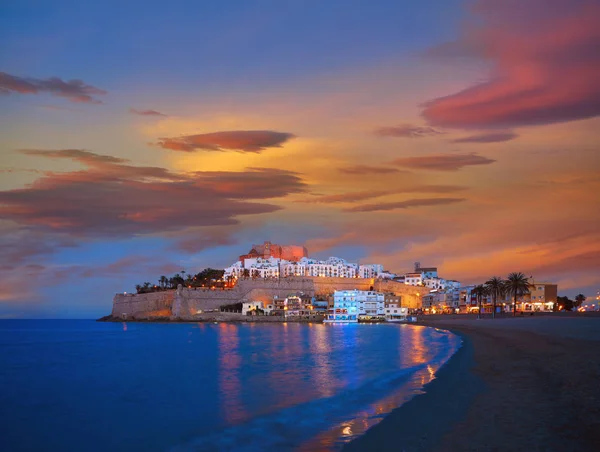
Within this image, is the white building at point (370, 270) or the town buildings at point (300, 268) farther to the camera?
the white building at point (370, 270)

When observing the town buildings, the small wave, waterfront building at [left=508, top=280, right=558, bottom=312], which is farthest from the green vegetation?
the small wave

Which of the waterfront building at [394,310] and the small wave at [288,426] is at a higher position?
the small wave at [288,426]

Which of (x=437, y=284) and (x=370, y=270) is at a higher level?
(x=370, y=270)

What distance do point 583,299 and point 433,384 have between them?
143 meters

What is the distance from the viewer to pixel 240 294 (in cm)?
13062

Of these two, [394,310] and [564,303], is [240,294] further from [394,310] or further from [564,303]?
[564,303]

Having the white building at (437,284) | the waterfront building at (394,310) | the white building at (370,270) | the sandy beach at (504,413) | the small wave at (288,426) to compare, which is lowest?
the waterfront building at (394,310)

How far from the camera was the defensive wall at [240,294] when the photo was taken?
416 feet

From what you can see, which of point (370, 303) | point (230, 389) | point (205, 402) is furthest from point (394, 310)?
point (205, 402)

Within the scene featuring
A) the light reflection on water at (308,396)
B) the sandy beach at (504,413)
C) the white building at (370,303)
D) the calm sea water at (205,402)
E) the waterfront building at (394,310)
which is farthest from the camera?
the white building at (370,303)

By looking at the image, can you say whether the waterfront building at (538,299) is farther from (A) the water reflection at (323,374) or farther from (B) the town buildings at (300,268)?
(A) the water reflection at (323,374)

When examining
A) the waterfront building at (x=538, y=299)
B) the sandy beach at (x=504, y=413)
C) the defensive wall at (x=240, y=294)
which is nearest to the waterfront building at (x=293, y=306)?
the defensive wall at (x=240, y=294)

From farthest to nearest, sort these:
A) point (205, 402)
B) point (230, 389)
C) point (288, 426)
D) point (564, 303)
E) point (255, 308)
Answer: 1. point (564, 303)
2. point (255, 308)
3. point (230, 389)
4. point (205, 402)
5. point (288, 426)

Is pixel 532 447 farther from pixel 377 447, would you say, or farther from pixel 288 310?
pixel 288 310
